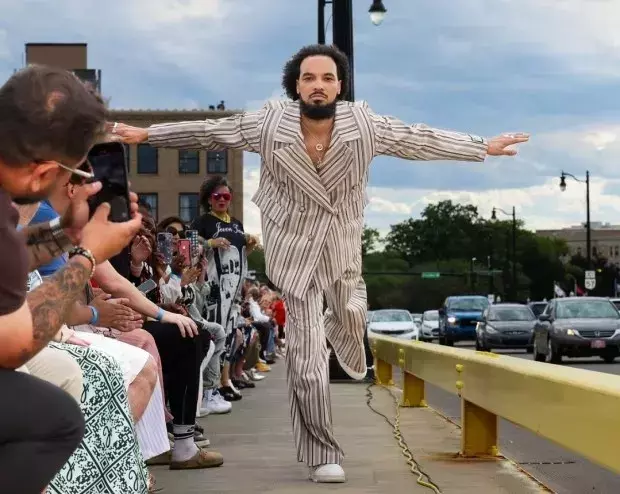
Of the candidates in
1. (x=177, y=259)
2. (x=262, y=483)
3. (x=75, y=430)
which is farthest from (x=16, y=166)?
(x=177, y=259)

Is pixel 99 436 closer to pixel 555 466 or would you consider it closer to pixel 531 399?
pixel 531 399

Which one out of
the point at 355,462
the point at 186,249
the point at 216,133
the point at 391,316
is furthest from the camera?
the point at 391,316

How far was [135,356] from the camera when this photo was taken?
535 cm

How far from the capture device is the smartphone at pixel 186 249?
9.38 meters

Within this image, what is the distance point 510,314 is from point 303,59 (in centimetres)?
3217

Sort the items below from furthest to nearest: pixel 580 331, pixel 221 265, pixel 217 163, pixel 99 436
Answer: pixel 217 163, pixel 580 331, pixel 221 265, pixel 99 436

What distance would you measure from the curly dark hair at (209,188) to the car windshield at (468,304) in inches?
1600

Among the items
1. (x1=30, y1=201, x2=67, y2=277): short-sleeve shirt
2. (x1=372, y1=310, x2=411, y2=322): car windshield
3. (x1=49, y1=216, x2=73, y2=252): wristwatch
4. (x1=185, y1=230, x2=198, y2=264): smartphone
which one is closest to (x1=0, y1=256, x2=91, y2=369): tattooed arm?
(x1=49, y1=216, x2=73, y2=252): wristwatch

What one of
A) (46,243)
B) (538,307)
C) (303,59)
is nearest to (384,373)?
(303,59)

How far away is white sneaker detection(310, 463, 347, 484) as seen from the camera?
22.7 feet

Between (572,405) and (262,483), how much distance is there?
2.32 metres

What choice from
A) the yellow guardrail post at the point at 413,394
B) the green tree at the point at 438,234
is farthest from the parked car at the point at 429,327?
the green tree at the point at 438,234

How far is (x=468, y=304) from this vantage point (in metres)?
52.9

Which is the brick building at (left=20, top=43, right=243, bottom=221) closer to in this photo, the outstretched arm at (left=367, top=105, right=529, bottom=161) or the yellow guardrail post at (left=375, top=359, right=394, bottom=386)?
the yellow guardrail post at (left=375, top=359, right=394, bottom=386)
